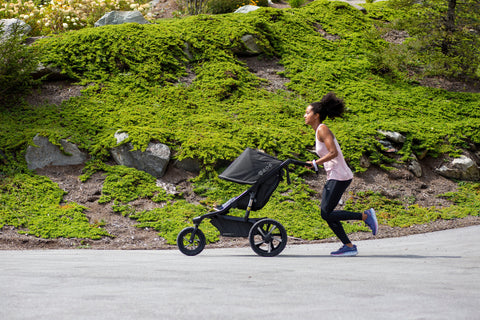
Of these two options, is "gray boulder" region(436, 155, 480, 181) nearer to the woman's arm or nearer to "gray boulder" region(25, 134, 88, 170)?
the woman's arm

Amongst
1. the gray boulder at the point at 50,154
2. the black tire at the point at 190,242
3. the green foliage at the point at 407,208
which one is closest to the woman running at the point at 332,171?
the black tire at the point at 190,242

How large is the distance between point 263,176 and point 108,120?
556 centimetres

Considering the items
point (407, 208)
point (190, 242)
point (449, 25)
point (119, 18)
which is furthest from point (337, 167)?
point (449, 25)

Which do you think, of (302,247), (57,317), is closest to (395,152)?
(302,247)

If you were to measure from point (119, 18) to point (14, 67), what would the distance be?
389 centimetres

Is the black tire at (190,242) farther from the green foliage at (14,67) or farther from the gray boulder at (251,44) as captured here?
the gray boulder at (251,44)

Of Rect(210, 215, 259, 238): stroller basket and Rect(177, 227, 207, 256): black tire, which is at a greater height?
Rect(210, 215, 259, 238): stroller basket

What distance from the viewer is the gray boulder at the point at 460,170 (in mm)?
10117

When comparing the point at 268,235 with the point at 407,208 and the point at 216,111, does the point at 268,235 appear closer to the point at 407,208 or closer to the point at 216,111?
the point at 407,208

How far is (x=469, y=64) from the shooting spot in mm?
13156

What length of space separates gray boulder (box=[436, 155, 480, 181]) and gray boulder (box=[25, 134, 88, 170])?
7.61 m

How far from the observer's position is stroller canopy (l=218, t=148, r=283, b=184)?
17.8 feet

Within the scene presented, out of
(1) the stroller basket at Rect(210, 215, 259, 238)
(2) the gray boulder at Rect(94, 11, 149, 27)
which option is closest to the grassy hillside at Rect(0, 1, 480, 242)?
(2) the gray boulder at Rect(94, 11, 149, 27)

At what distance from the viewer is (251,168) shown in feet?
17.9
